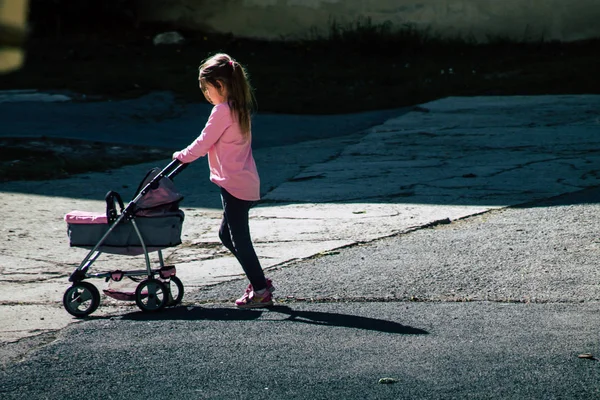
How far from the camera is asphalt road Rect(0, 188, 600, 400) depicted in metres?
3.21

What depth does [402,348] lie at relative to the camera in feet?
11.8

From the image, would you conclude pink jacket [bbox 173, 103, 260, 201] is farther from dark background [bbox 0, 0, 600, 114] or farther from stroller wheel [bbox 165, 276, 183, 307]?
dark background [bbox 0, 0, 600, 114]

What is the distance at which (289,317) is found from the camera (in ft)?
13.6

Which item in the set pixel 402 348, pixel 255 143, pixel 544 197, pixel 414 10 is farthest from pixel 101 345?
pixel 414 10

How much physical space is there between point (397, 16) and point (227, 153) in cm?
1207

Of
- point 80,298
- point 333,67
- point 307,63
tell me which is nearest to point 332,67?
point 333,67

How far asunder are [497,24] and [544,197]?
9428 millimetres

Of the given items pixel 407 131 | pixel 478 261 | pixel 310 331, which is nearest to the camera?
pixel 310 331

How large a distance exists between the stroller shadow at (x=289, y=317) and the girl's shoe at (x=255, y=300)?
0.05 meters

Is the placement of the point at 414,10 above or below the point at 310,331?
above

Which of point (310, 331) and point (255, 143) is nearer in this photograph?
point (310, 331)

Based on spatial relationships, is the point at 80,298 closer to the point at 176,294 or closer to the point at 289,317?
the point at 176,294

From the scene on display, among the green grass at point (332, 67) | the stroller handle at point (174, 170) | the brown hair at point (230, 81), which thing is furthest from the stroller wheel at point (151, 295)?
the green grass at point (332, 67)

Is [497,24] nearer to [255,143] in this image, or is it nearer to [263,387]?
[255,143]
